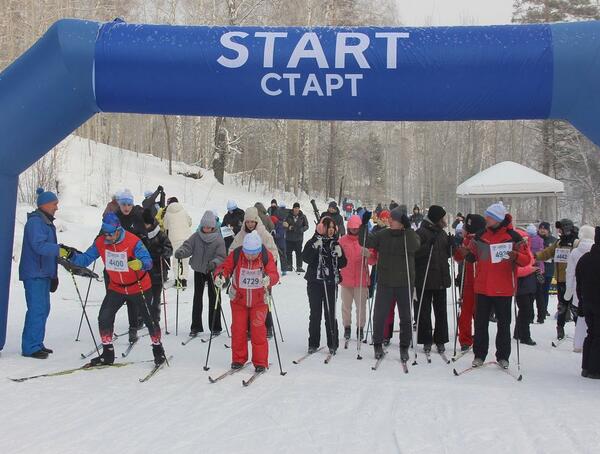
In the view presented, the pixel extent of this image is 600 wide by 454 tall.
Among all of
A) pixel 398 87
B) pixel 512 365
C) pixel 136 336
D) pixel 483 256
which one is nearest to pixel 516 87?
pixel 398 87

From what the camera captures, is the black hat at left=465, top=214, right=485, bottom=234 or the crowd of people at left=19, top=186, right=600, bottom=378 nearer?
the crowd of people at left=19, top=186, right=600, bottom=378

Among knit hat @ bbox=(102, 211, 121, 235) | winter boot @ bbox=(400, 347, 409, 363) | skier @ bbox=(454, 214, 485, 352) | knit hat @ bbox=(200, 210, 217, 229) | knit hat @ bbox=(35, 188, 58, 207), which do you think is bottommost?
winter boot @ bbox=(400, 347, 409, 363)

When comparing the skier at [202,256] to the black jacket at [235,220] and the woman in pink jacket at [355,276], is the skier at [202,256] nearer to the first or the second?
the black jacket at [235,220]

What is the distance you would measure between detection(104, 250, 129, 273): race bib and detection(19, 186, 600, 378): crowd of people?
11mm

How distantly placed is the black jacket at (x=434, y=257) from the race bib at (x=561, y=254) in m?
2.47

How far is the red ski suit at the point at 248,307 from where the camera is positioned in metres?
6.20

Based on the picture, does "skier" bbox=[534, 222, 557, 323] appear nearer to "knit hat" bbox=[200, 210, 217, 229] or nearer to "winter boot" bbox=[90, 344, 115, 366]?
"knit hat" bbox=[200, 210, 217, 229]

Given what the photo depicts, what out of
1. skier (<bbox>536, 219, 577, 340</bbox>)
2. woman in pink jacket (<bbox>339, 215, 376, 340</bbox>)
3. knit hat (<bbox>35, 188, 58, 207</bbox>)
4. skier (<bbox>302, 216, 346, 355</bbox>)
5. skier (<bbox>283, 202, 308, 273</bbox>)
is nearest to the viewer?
knit hat (<bbox>35, 188, 58, 207</bbox>)

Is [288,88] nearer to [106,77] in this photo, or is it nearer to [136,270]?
[106,77]

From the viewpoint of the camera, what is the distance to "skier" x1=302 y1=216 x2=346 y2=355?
23.4ft

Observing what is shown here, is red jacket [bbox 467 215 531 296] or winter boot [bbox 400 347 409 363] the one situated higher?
red jacket [bbox 467 215 531 296]

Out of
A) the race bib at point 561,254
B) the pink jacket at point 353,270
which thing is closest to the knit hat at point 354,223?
the pink jacket at point 353,270

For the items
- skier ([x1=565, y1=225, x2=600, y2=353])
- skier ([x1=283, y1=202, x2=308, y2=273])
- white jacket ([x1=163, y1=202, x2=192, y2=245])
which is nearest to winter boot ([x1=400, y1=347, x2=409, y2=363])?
skier ([x1=565, y1=225, x2=600, y2=353])

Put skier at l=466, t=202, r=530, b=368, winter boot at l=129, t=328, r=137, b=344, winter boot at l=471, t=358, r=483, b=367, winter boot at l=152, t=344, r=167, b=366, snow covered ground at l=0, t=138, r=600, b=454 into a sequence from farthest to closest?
winter boot at l=129, t=328, r=137, b=344, winter boot at l=471, t=358, r=483, b=367, skier at l=466, t=202, r=530, b=368, winter boot at l=152, t=344, r=167, b=366, snow covered ground at l=0, t=138, r=600, b=454
